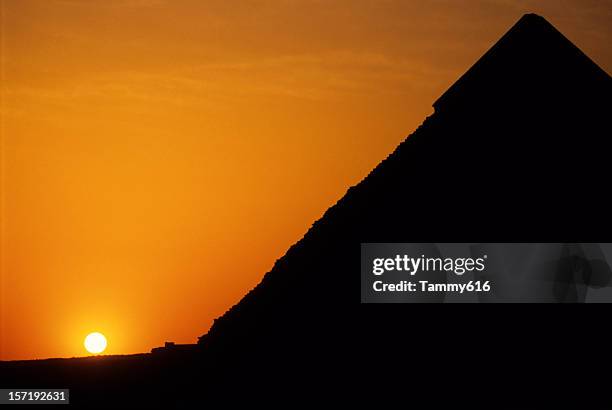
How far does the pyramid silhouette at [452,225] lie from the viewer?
1574 cm

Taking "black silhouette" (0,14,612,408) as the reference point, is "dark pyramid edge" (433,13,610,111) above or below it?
above

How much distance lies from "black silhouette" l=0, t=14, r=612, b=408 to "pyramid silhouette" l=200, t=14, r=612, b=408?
16 mm

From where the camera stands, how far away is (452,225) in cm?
1580

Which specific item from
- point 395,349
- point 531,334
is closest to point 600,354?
point 531,334

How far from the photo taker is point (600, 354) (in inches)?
611

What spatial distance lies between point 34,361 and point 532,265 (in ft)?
40.3

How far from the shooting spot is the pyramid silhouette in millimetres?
15742

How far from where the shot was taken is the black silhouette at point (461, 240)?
15648 millimetres

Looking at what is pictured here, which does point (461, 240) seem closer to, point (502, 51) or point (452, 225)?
point (452, 225)

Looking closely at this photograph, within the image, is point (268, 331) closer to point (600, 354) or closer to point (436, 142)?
point (436, 142)

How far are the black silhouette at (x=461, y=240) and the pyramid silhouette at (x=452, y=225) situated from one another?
0.05 feet

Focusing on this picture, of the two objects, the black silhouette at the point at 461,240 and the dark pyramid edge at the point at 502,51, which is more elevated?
the dark pyramid edge at the point at 502,51

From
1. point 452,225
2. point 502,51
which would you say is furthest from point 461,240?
point 502,51

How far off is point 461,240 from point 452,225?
0.23m
